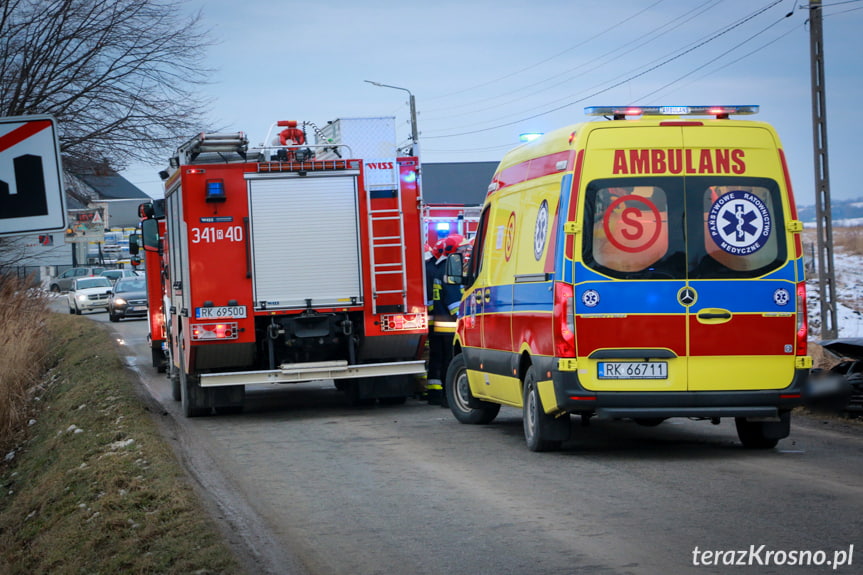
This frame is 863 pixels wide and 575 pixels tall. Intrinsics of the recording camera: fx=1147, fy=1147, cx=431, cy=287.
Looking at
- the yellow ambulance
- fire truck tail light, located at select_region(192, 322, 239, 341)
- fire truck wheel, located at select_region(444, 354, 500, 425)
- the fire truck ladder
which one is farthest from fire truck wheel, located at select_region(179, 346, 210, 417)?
the yellow ambulance

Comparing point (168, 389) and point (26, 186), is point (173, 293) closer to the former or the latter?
point (168, 389)

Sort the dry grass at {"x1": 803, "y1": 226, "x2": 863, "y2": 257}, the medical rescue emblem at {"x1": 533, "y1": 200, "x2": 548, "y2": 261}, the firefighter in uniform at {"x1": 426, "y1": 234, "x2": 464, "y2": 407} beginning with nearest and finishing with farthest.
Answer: the medical rescue emblem at {"x1": 533, "y1": 200, "x2": 548, "y2": 261} → the firefighter in uniform at {"x1": 426, "y1": 234, "x2": 464, "y2": 407} → the dry grass at {"x1": 803, "y1": 226, "x2": 863, "y2": 257}

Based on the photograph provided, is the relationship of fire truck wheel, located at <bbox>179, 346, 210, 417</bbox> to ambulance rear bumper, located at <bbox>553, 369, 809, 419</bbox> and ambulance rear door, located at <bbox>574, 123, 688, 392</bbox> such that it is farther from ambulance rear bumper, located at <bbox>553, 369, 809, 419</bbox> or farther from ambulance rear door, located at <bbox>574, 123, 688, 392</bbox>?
ambulance rear door, located at <bbox>574, 123, 688, 392</bbox>

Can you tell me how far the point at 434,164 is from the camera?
93562 mm

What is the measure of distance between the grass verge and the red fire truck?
1.36m

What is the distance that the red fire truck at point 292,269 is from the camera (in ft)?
43.8

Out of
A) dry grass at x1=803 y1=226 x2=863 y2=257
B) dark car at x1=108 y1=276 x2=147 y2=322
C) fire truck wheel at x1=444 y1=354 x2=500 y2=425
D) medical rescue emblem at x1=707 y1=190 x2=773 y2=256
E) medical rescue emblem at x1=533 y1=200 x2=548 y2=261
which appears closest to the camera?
medical rescue emblem at x1=707 y1=190 x2=773 y2=256

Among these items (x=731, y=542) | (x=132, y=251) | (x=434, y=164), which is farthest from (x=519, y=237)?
(x=434, y=164)

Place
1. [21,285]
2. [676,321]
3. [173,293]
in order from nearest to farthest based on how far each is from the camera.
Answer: [676,321] < [173,293] < [21,285]

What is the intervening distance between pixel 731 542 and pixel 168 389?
13.3 meters

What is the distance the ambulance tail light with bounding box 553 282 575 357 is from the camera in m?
9.31

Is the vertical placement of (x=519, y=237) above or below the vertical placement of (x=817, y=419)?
above

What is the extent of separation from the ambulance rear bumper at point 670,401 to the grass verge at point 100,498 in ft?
10.2

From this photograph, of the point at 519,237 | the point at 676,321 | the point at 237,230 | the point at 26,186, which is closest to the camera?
the point at 26,186
